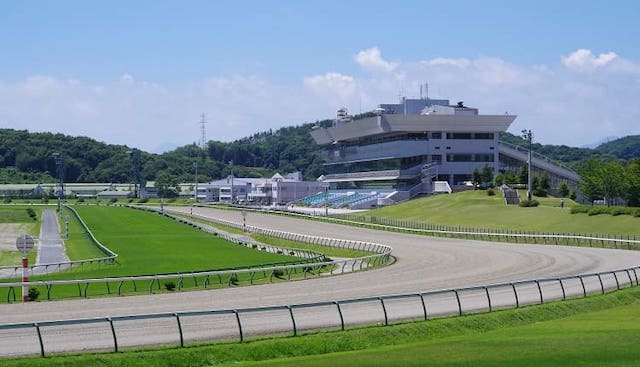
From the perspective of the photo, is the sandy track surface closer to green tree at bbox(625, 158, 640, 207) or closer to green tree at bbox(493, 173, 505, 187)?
green tree at bbox(625, 158, 640, 207)

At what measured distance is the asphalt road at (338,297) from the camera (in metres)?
22.1

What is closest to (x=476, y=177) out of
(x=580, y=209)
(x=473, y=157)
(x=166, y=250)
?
(x=473, y=157)

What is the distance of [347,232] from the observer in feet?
270

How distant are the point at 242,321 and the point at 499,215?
227 ft

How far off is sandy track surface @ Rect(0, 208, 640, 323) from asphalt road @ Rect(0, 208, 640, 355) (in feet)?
0.11

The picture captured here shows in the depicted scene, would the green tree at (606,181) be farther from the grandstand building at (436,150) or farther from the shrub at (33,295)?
the shrub at (33,295)

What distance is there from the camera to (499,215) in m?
90.6

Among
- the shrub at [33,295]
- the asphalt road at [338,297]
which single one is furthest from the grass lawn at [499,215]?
the shrub at [33,295]

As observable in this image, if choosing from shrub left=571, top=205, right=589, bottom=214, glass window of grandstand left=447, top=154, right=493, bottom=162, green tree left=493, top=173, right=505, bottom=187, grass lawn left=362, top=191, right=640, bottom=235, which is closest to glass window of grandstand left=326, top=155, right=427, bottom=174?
glass window of grandstand left=447, top=154, right=493, bottom=162

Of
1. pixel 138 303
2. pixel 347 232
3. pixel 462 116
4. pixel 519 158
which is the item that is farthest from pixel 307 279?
pixel 519 158

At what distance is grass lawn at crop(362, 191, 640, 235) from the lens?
72875 millimetres

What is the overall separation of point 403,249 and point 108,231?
39.8 m

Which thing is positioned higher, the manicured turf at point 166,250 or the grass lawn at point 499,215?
the grass lawn at point 499,215

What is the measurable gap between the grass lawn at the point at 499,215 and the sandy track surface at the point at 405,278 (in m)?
12.6
